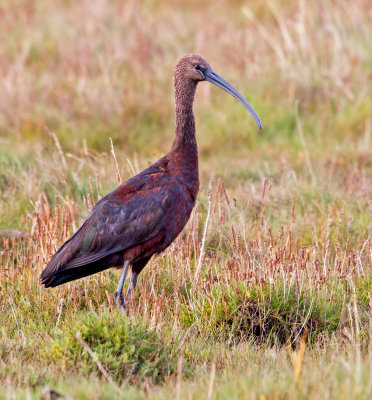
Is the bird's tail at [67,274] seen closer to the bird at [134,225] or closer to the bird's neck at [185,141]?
the bird at [134,225]

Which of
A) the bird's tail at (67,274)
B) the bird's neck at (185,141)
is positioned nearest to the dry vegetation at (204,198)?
the bird's tail at (67,274)

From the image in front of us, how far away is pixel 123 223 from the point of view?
17.4ft

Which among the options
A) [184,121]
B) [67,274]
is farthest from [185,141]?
[67,274]

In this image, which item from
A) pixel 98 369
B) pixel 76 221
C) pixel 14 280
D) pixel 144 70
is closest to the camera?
pixel 98 369

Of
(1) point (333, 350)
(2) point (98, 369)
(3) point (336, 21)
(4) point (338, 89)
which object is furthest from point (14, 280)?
(3) point (336, 21)

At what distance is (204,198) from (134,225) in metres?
2.03

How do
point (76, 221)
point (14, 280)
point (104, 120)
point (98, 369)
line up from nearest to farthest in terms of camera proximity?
1. point (98, 369)
2. point (14, 280)
3. point (76, 221)
4. point (104, 120)

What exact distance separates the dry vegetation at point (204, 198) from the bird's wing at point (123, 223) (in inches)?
13.2

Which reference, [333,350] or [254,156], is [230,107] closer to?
[254,156]

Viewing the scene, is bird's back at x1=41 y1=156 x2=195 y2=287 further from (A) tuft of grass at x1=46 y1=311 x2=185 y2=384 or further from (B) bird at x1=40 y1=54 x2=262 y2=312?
(A) tuft of grass at x1=46 y1=311 x2=185 y2=384

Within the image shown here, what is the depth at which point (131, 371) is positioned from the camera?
4.26 m

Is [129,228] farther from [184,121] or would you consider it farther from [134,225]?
[184,121]

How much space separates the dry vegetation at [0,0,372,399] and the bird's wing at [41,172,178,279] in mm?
334

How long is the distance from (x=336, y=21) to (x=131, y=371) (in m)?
9.51
